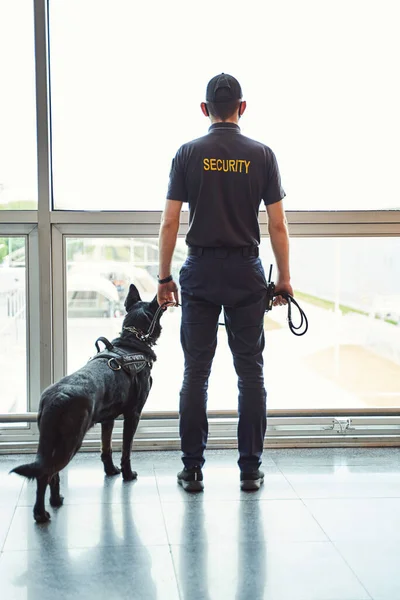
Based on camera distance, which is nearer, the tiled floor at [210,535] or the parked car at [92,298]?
the tiled floor at [210,535]

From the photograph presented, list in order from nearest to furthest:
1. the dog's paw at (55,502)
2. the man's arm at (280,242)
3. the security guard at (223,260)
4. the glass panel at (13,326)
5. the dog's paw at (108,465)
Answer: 1. the dog's paw at (55,502)
2. the security guard at (223,260)
3. the man's arm at (280,242)
4. the dog's paw at (108,465)
5. the glass panel at (13,326)

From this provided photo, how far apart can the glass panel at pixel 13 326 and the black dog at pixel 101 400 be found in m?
0.63

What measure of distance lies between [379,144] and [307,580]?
2310mm

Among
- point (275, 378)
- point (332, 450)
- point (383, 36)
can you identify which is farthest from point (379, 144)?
point (332, 450)

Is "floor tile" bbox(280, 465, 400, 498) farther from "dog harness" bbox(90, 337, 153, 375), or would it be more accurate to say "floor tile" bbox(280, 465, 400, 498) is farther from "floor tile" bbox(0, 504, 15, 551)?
"floor tile" bbox(0, 504, 15, 551)

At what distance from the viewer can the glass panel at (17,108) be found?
360 cm

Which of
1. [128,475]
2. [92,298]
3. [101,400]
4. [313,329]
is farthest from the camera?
[313,329]

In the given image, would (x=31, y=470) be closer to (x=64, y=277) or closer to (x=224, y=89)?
(x=64, y=277)

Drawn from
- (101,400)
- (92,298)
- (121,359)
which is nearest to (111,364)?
(121,359)

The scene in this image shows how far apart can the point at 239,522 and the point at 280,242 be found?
1.16 metres

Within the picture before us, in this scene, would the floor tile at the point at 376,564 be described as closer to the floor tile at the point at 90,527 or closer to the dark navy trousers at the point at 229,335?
the floor tile at the point at 90,527

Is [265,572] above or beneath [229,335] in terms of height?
beneath

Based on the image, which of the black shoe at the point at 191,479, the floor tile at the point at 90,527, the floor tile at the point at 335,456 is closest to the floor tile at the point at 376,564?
the floor tile at the point at 90,527

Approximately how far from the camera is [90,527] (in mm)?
2750
